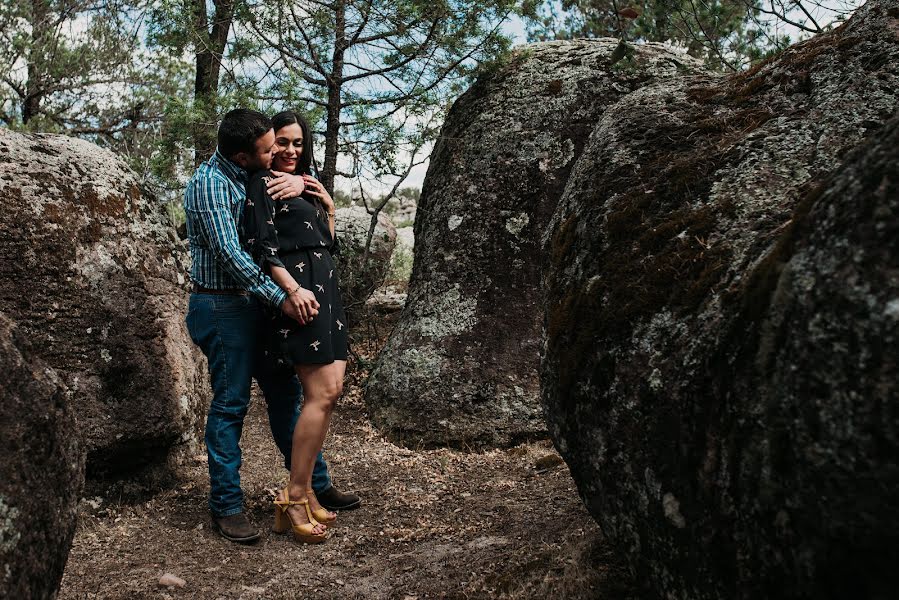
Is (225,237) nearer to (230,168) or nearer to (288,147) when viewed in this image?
(230,168)

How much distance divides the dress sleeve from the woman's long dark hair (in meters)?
0.49

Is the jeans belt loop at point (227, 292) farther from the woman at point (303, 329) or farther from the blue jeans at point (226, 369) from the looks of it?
the woman at point (303, 329)

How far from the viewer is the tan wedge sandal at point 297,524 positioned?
4.20m

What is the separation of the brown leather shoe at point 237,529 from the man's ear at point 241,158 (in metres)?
1.97

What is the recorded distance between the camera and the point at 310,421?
422cm

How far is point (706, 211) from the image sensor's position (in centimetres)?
260

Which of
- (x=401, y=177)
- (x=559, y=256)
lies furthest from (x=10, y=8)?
(x=559, y=256)

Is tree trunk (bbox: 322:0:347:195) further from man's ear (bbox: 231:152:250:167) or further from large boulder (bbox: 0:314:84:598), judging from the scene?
large boulder (bbox: 0:314:84:598)

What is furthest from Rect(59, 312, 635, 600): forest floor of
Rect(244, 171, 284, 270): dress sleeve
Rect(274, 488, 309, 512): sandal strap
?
Rect(244, 171, 284, 270): dress sleeve

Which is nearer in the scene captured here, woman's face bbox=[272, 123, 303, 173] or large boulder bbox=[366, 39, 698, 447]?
woman's face bbox=[272, 123, 303, 173]

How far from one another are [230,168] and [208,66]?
15.9 feet

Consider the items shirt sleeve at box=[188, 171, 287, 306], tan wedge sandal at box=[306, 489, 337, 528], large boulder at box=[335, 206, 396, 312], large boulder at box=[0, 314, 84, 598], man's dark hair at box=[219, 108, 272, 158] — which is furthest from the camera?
large boulder at box=[335, 206, 396, 312]

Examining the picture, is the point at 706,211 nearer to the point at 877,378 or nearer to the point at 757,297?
the point at 757,297

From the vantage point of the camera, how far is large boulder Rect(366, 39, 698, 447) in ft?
20.6
